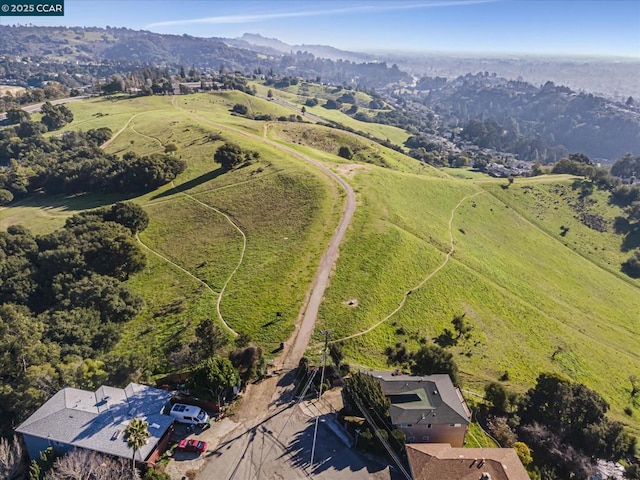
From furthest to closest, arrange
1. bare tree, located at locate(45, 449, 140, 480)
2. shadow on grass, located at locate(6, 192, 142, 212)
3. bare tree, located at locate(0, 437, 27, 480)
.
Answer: shadow on grass, located at locate(6, 192, 142, 212), bare tree, located at locate(0, 437, 27, 480), bare tree, located at locate(45, 449, 140, 480)

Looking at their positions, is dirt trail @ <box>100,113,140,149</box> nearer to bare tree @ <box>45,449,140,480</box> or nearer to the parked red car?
bare tree @ <box>45,449,140,480</box>

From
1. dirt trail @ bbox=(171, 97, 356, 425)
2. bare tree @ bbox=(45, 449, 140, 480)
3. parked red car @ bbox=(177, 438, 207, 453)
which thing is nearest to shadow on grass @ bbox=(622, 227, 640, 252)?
dirt trail @ bbox=(171, 97, 356, 425)

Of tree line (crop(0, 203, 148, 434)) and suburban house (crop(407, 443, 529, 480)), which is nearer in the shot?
suburban house (crop(407, 443, 529, 480))

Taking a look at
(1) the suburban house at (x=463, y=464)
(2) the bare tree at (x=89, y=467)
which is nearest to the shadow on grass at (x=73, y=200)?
(2) the bare tree at (x=89, y=467)

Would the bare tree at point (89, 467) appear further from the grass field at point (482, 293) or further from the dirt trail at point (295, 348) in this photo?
the grass field at point (482, 293)

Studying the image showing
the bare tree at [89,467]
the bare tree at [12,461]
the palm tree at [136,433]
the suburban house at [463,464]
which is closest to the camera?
the palm tree at [136,433]

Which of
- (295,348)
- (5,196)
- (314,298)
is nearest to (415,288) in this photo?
(314,298)
